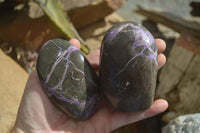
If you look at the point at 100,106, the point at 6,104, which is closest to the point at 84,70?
the point at 100,106

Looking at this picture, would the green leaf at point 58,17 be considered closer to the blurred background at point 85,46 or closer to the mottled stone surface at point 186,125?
the blurred background at point 85,46

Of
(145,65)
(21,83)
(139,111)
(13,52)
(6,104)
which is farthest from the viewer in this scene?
(13,52)

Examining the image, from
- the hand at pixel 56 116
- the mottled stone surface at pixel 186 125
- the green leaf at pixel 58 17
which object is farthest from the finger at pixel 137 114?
the green leaf at pixel 58 17

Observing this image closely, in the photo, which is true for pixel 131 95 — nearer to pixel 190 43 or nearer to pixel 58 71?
pixel 58 71

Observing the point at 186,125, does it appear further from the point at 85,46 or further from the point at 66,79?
the point at 85,46

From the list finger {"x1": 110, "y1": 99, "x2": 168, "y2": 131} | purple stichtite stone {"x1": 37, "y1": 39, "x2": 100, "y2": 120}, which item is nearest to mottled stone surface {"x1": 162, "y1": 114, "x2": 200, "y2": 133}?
finger {"x1": 110, "y1": 99, "x2": 168, "y2": 131}

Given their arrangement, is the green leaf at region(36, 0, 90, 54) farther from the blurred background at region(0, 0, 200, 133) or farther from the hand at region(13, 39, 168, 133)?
the hand at region(13, 39, 168, 133)
